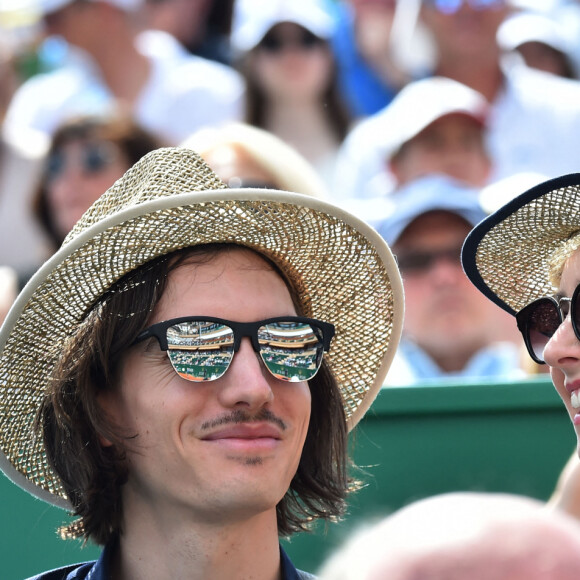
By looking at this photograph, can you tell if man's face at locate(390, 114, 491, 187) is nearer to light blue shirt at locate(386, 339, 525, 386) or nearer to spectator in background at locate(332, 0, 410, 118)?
spectator in background at locate(332, 0, 410, 118)

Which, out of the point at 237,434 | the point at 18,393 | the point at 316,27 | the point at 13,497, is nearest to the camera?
the point at 237,434

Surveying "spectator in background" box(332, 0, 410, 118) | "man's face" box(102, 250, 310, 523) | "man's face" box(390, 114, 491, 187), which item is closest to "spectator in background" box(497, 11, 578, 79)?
"spectator in background" box(332, 0, 410, 118)

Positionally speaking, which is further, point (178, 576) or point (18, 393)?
point (18, 393)

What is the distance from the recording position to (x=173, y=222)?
2.11m

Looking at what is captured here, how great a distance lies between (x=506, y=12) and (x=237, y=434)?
369 cm

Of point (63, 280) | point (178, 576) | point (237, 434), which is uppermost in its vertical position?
point (63, 280)

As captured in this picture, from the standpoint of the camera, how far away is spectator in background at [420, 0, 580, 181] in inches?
189

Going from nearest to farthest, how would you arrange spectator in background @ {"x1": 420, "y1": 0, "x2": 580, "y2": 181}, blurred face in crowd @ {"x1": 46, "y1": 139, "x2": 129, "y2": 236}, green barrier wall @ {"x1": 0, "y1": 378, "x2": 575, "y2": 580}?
green barrier wall @ {"x1": 0, "y1": 378, "x2": 575, "y2": 580} < blurred face in crowd @ {"x1": 46, "y1": 139, "x2": 129, "y2": 236} < spectator in background @ {"x1": 420, "y1": 0, "x2": 580, "y2": 181}

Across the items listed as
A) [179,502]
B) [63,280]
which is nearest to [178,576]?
[179,502]

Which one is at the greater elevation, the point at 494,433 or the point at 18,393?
the point at 18,393

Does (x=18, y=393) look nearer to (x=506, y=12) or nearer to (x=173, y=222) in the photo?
(x=173, y=222)

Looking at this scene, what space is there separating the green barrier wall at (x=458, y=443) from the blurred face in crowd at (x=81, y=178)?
182cm

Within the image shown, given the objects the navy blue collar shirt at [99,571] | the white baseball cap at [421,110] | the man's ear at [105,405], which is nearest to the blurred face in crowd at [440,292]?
the white baseball cap at [421,110]

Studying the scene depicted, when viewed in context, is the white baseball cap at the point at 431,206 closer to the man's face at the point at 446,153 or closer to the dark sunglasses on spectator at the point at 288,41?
the man's face at the point at 446,153
